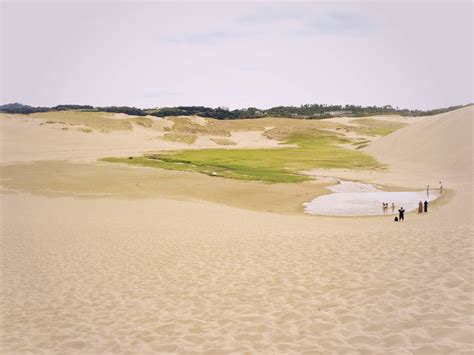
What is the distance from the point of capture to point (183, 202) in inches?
1170

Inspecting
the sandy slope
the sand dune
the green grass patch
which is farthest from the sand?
the sandy slope

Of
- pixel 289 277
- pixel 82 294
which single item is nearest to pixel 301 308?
pixel 289 277

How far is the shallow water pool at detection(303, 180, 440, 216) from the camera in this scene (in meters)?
27.2

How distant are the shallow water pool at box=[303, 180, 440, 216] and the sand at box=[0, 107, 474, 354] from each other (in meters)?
4.20

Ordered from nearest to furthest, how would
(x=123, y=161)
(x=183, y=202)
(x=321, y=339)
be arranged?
(x=321, y=339)
(x=183, y=202)
(x=123, y=161)

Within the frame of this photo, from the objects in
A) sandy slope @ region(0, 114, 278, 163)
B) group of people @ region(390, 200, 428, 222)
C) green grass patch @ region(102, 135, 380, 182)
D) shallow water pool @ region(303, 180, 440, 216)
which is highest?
sandy slope @ region(0, 114, 278, 163)

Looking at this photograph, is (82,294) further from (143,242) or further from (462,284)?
(462,284)

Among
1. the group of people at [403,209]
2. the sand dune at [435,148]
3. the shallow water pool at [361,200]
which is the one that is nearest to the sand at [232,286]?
the group of people at [403,209]

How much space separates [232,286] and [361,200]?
22273 millimetres

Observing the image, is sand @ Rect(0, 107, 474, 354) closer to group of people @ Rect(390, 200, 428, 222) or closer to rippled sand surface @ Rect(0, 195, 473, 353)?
rippled sand surface @ Rect(0, 195, 473, 353)

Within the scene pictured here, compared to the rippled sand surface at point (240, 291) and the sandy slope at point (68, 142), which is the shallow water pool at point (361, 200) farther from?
the sandy slope at point (68, 142)

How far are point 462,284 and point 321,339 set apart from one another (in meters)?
3.81

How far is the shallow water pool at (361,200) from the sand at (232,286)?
165 inches

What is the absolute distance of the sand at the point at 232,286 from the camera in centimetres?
791
